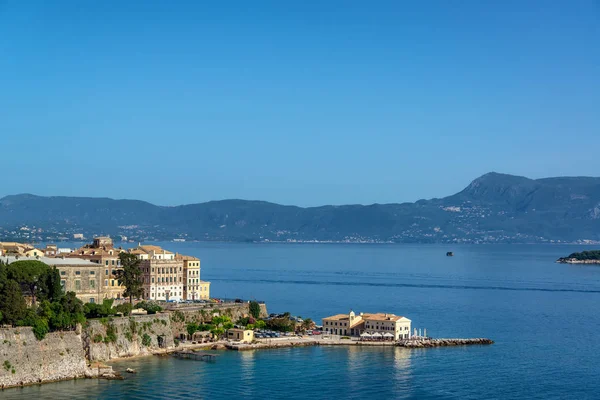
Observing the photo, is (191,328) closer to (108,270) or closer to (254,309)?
(254,309)

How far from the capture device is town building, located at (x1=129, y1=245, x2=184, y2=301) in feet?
237

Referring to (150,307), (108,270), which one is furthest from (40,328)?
(108,270)

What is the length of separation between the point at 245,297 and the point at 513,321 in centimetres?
2868

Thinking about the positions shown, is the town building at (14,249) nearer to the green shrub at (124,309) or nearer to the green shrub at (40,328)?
the green shrub at (124,309)

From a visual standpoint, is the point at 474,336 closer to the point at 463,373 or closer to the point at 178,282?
the point at 463,373

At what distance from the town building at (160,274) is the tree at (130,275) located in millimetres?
4404

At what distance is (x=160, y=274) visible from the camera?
72.9m

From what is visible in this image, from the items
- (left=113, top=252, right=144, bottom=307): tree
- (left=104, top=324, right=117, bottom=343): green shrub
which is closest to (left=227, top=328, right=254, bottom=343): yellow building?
(left=113, top=252, right=144, bottom=307): tree

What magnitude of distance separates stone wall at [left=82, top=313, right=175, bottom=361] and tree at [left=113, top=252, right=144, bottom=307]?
543cm

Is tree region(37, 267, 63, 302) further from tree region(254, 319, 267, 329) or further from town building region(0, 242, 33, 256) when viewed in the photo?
tree region(254, 319, 267, 329)

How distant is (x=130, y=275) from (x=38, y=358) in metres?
18.4

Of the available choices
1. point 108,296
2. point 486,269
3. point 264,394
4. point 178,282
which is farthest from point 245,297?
point 486,269

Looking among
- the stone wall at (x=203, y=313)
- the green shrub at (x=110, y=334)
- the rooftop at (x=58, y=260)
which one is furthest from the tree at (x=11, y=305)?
the stone wall at (x=203, y=313)

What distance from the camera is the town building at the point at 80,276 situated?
201 ft
